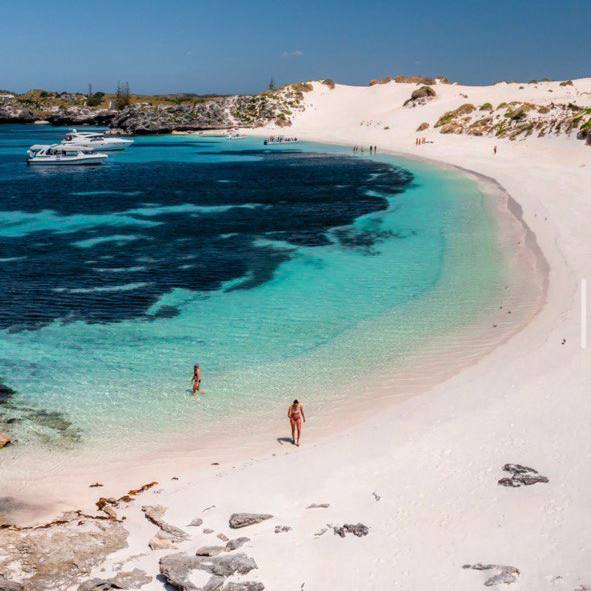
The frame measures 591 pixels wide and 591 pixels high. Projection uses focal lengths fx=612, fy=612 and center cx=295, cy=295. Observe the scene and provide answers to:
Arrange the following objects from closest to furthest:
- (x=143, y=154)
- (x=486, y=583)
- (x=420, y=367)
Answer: (x=486, y=583), (x=420, y=367), (x=143, y=154)

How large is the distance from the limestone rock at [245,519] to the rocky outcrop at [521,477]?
5380 mm

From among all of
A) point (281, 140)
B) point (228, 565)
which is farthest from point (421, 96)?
point (228, 565)

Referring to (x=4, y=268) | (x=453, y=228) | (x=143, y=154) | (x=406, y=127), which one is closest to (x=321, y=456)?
(x=4, y=268)

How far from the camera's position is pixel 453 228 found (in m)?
45.4

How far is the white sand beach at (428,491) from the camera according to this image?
37.1ft

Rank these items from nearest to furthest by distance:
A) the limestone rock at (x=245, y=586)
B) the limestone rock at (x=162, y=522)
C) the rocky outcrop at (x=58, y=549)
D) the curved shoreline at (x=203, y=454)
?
the limestone rock at (x=245, y=586), the rocky outcrop at (x=58, y=549), the limestone rock at (x=162, y=522), the curved shoreline at (x=203, y=454)

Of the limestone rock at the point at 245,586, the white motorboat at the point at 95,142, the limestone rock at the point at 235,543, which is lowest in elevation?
the limestone rock at the point at 235,543

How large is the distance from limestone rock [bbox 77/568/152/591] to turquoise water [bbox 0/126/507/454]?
22.3ft

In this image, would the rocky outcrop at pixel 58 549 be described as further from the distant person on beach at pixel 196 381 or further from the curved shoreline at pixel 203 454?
the distant person on beach at pixel 196 381

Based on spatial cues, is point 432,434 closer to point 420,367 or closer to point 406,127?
point 420,367

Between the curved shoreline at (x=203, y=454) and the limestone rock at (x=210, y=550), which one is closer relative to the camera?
the limestone rock at (x=210, y=550)

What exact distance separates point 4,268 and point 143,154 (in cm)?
8276

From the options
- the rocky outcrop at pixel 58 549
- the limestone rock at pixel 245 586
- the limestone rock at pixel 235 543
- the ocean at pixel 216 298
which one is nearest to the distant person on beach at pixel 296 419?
the ocean at pixel 216 298

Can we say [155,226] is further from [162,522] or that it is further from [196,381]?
[162,522]
